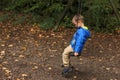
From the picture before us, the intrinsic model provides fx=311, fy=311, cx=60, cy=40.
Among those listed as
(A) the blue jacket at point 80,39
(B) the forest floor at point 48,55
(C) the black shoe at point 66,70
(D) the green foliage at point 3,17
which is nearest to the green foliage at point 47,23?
(B) the forest floor at point 48,55

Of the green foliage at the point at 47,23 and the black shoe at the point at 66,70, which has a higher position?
the black shoe at the point at 66,70

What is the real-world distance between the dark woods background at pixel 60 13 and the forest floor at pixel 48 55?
0.48m

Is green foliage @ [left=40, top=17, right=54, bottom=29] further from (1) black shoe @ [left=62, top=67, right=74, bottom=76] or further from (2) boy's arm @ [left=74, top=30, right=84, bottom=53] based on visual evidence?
(2) boy's arm @ [left=74, top=30, right=84, bottom=53]

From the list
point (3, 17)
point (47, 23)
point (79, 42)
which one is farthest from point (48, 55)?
point (3, 17)

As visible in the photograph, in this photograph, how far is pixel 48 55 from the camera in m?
8.52

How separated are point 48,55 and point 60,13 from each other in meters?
3.59

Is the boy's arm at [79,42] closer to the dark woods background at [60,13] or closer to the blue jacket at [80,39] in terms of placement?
the blue jacket at [80,39]

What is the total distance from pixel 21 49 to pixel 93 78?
2673 mm

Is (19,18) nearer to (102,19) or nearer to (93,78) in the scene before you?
(102,19)

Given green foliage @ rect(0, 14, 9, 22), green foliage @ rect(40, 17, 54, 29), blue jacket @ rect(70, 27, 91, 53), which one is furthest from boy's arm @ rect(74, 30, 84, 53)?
green foliage @ rect(0, 14, 9, 22)

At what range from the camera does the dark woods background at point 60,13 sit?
11219mm

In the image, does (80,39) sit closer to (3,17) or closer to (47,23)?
A: (47,23)

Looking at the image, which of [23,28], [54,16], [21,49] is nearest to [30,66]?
[21,49]

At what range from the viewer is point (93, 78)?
7.08m
